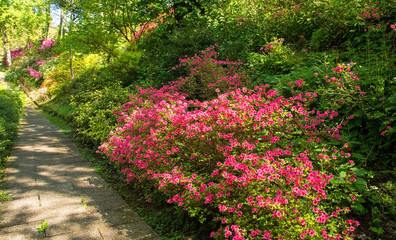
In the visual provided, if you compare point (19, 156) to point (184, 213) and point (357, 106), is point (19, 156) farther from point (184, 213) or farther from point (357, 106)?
point (357, 106)

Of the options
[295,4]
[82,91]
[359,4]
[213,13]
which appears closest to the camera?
[359,4]

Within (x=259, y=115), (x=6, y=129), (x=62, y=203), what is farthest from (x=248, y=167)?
(x=6, y=129)

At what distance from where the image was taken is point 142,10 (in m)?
8.19

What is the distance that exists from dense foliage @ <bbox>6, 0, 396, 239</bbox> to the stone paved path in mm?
443

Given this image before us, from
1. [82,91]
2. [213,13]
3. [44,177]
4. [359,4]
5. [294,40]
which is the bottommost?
[44,177]

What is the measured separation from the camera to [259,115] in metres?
2.55

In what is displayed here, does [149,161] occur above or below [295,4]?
below

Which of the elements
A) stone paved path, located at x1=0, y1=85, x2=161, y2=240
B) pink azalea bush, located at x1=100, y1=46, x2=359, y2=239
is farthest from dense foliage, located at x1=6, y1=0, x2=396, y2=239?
stone paved path, located at x1=0, y1=85, x2=161, y2=240

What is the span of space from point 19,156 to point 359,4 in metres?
7.14

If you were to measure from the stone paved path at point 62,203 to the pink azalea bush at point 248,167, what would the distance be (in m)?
0.51

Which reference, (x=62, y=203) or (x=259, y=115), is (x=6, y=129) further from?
(x=259, y=115)

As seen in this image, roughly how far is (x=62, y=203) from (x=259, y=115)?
2652mm

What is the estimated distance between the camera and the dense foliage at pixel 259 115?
84.8 inches

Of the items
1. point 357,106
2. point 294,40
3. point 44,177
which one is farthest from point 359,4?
point 44,177
